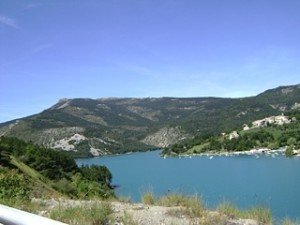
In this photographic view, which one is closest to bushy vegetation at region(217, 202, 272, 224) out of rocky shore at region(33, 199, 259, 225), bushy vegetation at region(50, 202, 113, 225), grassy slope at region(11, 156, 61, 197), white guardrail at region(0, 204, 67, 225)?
rocky shore at region(33, 199, 259, 225)

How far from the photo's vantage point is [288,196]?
66625 mm

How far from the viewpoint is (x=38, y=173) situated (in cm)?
4419

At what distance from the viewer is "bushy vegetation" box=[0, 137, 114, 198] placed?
1208 centimetres

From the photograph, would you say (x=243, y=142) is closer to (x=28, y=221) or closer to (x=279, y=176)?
(x=279, y=176)

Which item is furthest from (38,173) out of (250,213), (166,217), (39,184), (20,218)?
(20,218)

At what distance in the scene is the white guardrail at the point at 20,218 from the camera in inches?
185

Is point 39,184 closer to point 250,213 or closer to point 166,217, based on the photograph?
point 166,217

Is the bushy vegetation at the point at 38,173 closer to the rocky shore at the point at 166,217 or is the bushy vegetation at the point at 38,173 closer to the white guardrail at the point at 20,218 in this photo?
the rocky shore at the point at 166,217

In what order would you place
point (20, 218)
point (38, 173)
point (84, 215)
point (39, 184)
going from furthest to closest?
point (38, 173)
point (39, 184)
point (84, 215)
point (20, 218)

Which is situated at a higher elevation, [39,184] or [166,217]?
[166,217]

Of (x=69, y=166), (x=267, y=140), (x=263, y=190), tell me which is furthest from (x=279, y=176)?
(x=267, y=140)

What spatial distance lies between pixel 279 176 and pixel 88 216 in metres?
99.3

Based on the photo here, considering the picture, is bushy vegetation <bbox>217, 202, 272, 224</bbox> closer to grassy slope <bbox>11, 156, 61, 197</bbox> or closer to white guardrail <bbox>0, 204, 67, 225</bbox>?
white guardrail <bbox>0, 204, 67, 225</bbox>

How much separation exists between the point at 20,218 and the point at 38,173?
1588 inches
